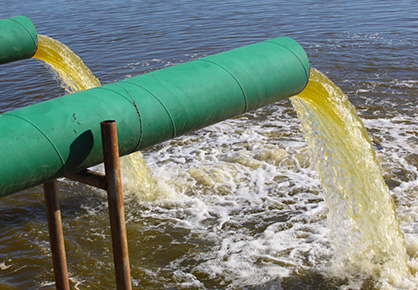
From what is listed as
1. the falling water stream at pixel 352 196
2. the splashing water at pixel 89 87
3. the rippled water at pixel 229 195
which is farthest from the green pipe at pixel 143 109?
the splashing water at pixel 89 87

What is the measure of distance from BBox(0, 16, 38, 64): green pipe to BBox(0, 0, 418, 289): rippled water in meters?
2.29

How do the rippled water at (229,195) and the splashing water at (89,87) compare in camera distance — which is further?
the splashing water at (89,87)

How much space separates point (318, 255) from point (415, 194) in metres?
2.11

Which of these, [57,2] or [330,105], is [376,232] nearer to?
[330,105]

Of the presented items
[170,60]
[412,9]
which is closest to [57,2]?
[170,60]

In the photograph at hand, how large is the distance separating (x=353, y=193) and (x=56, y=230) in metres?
3.32

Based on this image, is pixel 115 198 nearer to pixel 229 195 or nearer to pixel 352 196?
pixel 352 196

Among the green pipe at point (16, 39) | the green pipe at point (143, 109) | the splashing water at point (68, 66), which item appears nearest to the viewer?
the green pipe at point (143, 109)

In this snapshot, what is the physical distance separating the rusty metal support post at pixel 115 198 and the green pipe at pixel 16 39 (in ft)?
11.4

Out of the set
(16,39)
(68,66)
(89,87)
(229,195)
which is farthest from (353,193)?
(68,66)

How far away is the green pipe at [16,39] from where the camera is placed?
21.3 feet

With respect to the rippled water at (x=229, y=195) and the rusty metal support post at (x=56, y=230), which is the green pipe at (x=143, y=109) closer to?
the rusty metal support post at (x=56, y=230)

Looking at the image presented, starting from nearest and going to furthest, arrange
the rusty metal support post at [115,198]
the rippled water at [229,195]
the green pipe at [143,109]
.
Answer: the green pipe at [143,109] < the rusty metal support post at [115,198] < the rippled water at [229,195]

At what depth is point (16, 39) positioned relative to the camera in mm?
6676
